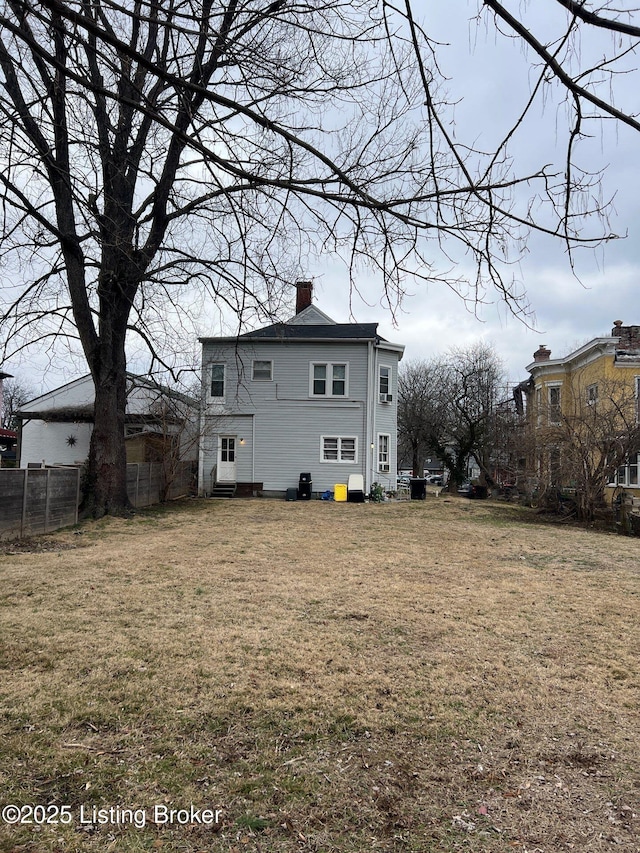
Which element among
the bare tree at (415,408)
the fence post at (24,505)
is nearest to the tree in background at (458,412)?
the bare tree at (415,408)

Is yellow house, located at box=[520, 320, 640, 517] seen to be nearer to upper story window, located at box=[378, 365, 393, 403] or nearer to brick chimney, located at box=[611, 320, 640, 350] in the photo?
brick chimney, located at box=[611, 320, 640, 350]

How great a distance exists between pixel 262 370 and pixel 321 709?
19.2 metres

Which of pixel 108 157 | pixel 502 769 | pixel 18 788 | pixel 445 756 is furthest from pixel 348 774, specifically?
pixel 108 157

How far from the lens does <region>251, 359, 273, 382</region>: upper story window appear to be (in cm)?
2214

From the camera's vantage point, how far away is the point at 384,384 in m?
22.5

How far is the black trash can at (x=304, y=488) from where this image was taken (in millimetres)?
21172

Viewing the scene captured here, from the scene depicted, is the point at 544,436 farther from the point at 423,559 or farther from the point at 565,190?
the point at 565,190

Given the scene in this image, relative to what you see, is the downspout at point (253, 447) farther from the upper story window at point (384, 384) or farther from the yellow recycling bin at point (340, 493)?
the upper story window at point (384, 384)

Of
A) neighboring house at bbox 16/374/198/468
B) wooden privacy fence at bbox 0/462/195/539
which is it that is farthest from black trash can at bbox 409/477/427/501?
wooden privacy fence at bbox 0/462/195/539

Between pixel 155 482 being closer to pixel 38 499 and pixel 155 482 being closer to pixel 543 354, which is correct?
pixel 38 499

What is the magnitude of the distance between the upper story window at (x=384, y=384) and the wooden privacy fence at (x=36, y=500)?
12.6 m

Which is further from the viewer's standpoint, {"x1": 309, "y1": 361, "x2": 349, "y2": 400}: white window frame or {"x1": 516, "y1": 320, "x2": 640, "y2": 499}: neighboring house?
{"x1": 309, "y1": 361, "x2": 349, "y2": 400}: white window frame

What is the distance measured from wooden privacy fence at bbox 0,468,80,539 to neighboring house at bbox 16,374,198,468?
276 inches

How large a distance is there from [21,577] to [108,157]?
5.94m
